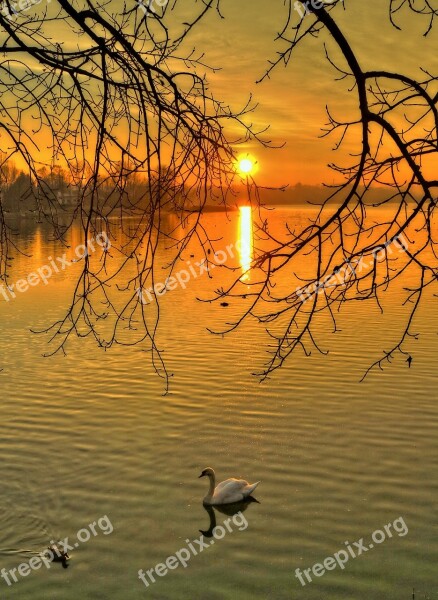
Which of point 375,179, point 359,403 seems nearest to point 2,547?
point 375,179

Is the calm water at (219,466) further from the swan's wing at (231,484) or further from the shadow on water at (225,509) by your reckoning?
the swan's wing at (231,484)

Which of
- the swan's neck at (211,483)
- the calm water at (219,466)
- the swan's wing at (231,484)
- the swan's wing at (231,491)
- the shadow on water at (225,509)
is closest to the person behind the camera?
the calm water at (219,466)

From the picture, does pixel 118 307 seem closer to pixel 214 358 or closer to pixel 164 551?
pixel 214 358

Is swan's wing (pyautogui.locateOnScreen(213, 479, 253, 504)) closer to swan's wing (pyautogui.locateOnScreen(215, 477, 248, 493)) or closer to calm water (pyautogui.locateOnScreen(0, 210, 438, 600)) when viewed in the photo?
swan's wing (pyautogui.locateOnScreen(215, 477, 248, 493))

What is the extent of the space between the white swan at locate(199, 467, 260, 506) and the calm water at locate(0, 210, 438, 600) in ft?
0.70

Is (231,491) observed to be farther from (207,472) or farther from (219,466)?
(219,466)

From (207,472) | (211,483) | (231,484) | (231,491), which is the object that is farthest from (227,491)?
(207,472)

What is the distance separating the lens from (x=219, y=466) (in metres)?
11.9

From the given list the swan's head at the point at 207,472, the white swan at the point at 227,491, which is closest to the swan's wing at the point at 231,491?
the white swan at the point at 227,491

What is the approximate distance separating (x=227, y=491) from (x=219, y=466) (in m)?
1.67

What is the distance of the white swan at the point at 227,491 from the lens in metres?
10.1

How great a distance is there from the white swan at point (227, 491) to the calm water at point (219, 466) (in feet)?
0.70

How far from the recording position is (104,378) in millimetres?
16688

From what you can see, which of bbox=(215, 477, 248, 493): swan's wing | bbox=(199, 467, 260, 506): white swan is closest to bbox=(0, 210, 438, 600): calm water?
bbox=(199, 467, 260, 506): white swan
